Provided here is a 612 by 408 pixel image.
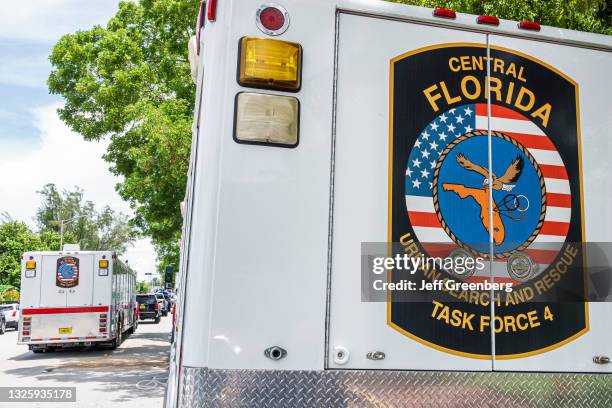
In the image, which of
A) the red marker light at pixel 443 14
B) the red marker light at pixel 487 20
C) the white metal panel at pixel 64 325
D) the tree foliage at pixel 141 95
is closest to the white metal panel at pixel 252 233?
the red marker light at pixel 443 14

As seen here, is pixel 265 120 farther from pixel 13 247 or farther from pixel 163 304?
pixel 13 247

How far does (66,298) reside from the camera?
19625 mm

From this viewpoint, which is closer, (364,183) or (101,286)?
(364,183)

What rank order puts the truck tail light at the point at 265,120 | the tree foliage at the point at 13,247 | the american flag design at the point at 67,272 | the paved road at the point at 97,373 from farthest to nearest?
the tree foliage at the point at 13,247 < the american flag design at the point at 67,272 < the paved road at the point at 97,373 < the truck tail light at the point at 265,120

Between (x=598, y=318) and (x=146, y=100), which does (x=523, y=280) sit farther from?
(x=146, y=100)

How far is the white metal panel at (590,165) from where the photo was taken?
10.1 feet

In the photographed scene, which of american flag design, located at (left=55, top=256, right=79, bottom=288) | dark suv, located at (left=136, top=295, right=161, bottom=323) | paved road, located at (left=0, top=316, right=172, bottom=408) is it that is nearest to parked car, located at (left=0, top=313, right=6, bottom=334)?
paved road, located at (left=0, top=316, right=172, bottom=408)

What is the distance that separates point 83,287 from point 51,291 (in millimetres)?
903

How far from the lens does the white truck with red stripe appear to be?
19.4 meters

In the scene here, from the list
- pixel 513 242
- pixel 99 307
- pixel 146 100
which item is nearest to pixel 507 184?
pixel 513 242

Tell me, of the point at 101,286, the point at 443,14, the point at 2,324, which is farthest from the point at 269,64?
the point at 2,324

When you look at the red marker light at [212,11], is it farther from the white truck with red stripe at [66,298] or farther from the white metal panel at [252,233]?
the white truck with red stripe at [66,298]

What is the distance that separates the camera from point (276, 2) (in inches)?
122

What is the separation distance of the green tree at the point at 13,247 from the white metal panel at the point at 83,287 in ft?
123
